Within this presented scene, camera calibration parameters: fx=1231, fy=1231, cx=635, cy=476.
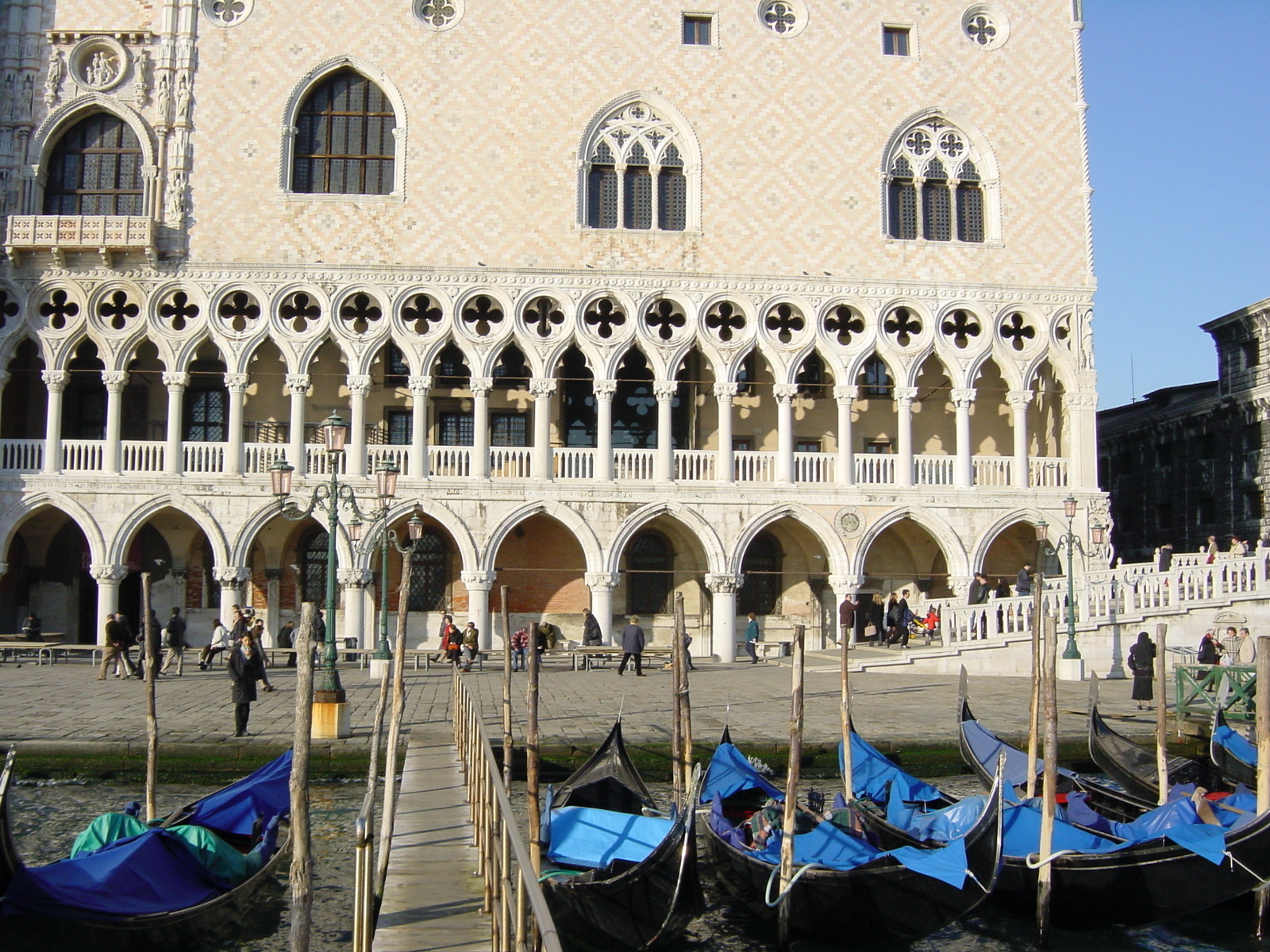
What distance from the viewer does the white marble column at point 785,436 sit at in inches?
883

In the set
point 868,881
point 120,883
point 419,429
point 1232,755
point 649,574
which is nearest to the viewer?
point 120,883

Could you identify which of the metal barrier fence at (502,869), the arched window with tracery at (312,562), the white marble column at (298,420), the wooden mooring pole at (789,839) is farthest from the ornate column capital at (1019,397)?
the wooden mooring pole at (789,839)

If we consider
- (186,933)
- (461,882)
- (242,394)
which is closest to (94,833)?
(186,933)

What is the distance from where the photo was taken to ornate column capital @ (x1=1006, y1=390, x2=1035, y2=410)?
2273cm

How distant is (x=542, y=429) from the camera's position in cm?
2209

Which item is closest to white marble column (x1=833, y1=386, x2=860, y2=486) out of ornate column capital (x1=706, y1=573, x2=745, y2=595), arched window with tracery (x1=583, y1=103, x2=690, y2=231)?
ornate column capital (x1=706, y1=573, x2=745, y2=595)

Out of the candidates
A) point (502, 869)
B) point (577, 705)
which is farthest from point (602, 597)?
point (502, 869)

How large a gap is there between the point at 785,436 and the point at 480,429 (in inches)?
218

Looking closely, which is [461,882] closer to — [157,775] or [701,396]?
[157,775]

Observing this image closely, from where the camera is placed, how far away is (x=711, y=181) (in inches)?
893

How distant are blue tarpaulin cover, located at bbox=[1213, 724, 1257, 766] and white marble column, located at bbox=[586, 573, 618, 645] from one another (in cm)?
1160

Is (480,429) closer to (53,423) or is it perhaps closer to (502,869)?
(53,423)

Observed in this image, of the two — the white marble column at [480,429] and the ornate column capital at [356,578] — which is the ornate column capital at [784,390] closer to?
the white marble column at [480,429]

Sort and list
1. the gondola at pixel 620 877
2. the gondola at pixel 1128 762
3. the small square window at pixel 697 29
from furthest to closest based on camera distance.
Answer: the small square window at pixel 697 29, the gondola at pixel 1128 762, the gondola at pixel 620 877
